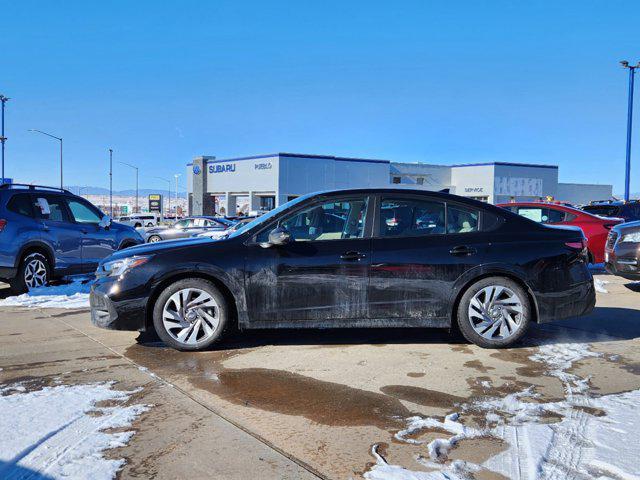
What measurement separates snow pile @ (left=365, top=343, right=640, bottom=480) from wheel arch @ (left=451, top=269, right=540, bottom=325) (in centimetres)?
117

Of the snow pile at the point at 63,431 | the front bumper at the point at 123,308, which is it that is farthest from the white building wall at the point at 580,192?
the snow pile at the point at 63,431

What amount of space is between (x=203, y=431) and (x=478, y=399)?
196 centimetres

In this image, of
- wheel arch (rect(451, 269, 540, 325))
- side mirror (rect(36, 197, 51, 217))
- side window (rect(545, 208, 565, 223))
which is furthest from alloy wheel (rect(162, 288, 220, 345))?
side window (rect(545, 208, 565, 223))

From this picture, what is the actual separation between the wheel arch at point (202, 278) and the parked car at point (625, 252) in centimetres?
651

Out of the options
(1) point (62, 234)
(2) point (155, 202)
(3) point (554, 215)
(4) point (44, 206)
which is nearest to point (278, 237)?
(1) point (62, 234)

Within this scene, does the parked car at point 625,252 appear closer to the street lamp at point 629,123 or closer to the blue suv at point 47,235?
the blue suv at point 47,235

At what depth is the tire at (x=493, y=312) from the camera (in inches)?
215

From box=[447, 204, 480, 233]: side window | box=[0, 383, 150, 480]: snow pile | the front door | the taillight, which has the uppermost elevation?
box=[447, 204, 480, 233]: side window

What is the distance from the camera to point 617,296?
8.77 metres

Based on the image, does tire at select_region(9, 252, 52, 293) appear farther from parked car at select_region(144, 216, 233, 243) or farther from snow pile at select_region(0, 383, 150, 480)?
parked car at select_region(144, 216, 233, 243)

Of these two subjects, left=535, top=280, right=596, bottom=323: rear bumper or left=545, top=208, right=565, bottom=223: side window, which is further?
left=545, top=208, right=565, bottom=223: side window

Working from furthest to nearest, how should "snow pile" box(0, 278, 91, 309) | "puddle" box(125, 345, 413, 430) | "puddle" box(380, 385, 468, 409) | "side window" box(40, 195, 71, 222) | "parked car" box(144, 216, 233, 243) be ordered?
"parked car" box(144, 216, 233, 243) → "side window" box(40, 195, 71, 222) → "snow pile" box(0, 278, 91, 309) → "puddle" box(380, 385, 468, 409) → "puddle" box(125, 345, 413, 430)

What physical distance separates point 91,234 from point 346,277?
650cm

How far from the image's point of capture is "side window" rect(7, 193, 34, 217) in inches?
357
